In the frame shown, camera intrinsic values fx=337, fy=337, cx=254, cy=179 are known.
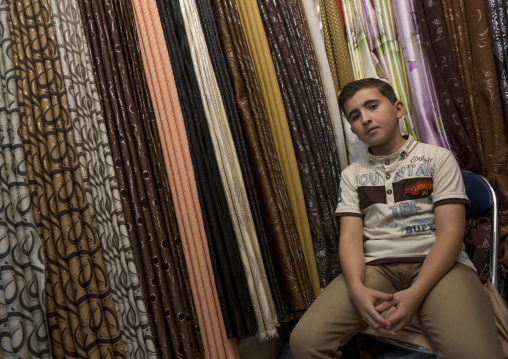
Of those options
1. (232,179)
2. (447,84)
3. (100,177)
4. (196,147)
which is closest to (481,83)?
(447,84)

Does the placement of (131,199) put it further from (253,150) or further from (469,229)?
(469,229)

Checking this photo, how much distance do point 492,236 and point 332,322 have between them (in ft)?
2.55

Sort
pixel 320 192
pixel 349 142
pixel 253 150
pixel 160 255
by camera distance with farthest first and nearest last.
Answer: pixel 349 142 → pixel 320 192 → pixel 253 150 → pixel 160 255

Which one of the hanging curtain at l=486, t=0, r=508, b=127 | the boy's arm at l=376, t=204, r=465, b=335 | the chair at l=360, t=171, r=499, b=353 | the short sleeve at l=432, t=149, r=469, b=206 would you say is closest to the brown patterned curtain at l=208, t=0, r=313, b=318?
the chair at l=360, t=171, r=499, b=353

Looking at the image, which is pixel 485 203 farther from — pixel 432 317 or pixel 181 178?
pixel 181 178

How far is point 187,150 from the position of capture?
59.9 inches

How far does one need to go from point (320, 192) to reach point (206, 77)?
85 cm

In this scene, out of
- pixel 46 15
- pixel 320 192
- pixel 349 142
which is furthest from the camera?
pixel 349 142

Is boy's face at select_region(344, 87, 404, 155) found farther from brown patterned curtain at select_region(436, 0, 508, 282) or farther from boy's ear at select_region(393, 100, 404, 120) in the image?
brown patterned curtain at select_region(436, 0, 508, 282)

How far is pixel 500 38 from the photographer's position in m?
1.73

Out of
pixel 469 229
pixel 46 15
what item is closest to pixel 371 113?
pixel 469 229

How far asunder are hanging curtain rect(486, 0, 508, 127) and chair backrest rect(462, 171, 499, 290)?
46 cm

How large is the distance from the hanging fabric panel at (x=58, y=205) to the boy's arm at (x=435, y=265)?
38.2 inches

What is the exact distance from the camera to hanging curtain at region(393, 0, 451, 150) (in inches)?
75.5
